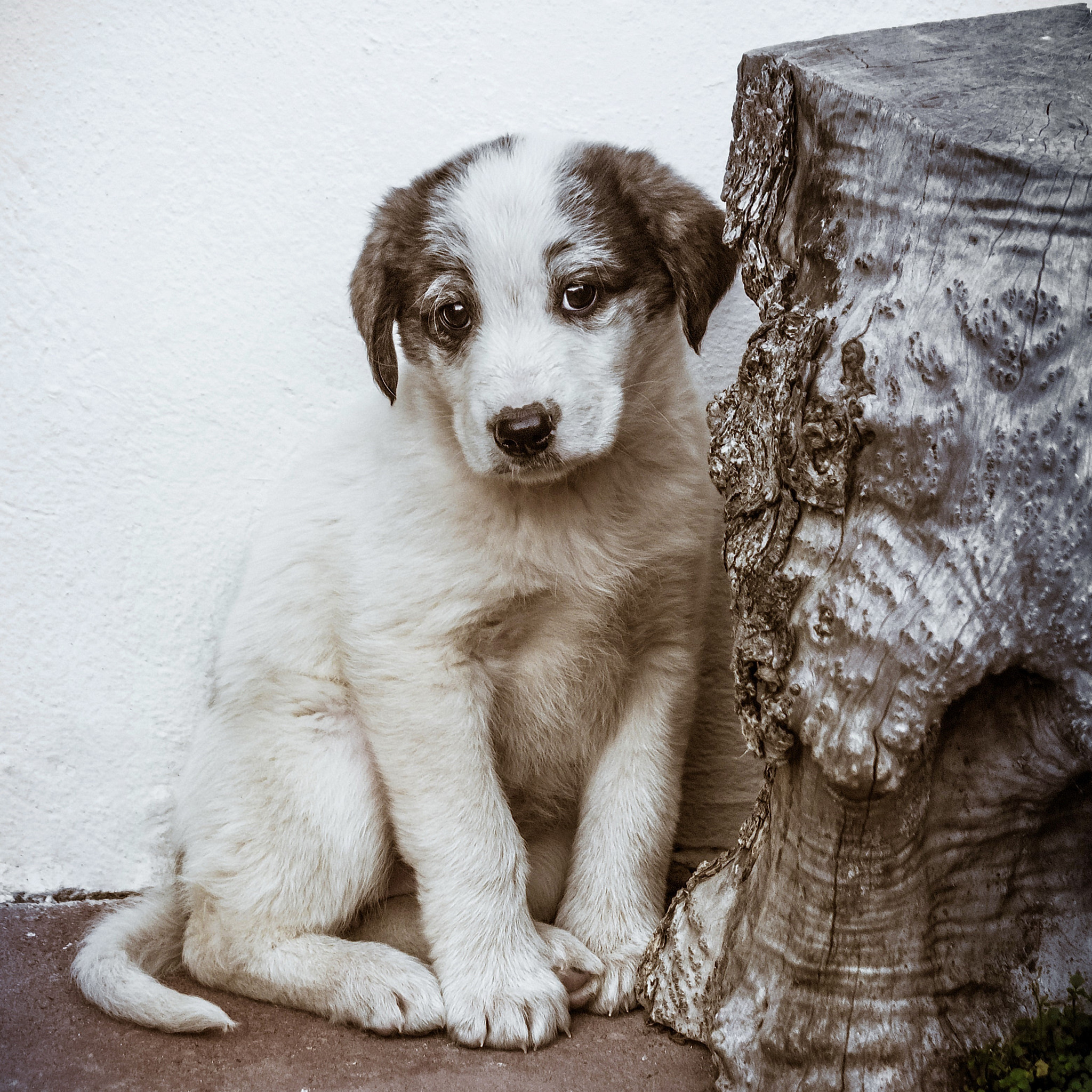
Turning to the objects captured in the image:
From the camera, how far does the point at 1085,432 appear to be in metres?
1.73

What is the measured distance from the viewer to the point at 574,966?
2.58 m

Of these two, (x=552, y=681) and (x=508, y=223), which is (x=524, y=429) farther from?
(x=552, y=681)

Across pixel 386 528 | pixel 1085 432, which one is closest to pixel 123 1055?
pixel 386 528

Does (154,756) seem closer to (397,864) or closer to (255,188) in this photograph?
(397,864)

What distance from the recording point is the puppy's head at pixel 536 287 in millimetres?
2396

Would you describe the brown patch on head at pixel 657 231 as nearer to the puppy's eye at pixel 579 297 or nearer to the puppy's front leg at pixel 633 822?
the puppy's eye at pixel 579 297

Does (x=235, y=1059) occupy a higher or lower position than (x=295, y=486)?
lower

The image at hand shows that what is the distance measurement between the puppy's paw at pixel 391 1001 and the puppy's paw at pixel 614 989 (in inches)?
14.3

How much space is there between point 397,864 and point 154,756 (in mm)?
941

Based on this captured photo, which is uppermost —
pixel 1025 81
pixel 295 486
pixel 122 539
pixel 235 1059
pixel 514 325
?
pixel 1025 81

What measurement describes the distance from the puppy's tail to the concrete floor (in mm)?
57

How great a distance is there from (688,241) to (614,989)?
75.1 inches

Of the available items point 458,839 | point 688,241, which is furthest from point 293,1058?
point 688,241

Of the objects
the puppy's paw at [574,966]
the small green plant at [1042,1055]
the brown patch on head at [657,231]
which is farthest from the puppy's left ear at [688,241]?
the small green plant at [1042,1055]
